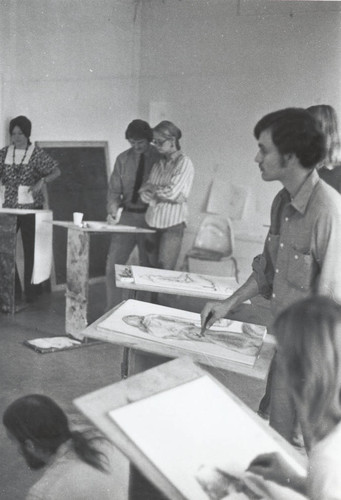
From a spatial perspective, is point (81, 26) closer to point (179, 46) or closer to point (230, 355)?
point (179, 46)

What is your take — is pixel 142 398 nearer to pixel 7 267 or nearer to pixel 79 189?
pixel 7 267

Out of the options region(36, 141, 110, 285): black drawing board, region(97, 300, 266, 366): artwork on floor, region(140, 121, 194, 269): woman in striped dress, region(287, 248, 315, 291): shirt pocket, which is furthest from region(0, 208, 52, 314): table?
region(287, 248, 315, 291): shirt pocket

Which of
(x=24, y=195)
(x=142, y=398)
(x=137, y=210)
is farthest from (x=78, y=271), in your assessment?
(x=142, y=398)

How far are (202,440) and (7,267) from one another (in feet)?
9.43

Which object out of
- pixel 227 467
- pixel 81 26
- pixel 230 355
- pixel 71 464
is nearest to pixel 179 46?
pixel 81 26

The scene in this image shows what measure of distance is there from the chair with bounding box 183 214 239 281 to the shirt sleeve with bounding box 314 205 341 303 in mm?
2617

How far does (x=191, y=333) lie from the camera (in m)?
1.23

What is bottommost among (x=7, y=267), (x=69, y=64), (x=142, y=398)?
(x=7, y=267)

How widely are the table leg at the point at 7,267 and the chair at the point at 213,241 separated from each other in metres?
1.21

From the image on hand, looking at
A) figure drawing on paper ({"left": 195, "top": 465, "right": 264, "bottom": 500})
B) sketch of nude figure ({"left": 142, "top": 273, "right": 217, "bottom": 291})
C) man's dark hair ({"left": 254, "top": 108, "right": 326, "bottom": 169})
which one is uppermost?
man's dark hair ({"left": 254, "top": 108, "right": 326, "bottom": 169})

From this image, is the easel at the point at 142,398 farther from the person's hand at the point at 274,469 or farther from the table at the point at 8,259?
the table at the point at 8,259

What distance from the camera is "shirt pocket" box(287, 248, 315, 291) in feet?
3.88

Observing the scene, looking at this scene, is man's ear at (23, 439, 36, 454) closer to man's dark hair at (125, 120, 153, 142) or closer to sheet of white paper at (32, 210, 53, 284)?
man's dark hair at (125, 120, 153, 142)

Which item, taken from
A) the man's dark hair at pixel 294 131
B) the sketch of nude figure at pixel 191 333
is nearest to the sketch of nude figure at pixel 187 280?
the sketch of nude figure at pixel 191 333
